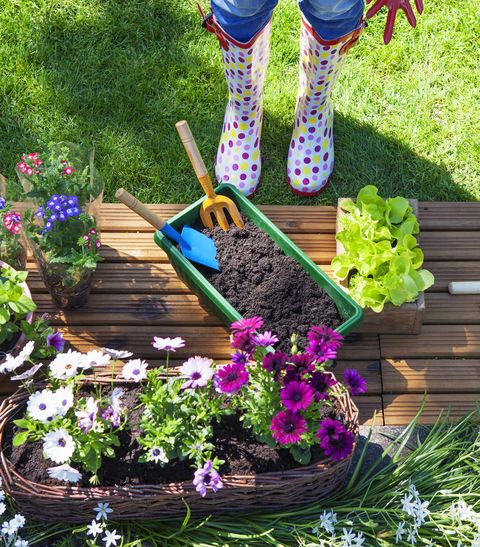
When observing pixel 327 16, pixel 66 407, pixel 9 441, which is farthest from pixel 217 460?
pixel 327 16

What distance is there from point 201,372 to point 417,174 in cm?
134

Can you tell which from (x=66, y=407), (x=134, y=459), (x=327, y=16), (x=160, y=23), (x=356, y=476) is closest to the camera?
(x=66, y=407)

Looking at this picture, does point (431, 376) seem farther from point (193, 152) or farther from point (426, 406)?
point (193, 152)

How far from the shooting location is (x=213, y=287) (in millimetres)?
2262

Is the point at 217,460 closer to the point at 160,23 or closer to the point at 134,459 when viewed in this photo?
the point at 134,459

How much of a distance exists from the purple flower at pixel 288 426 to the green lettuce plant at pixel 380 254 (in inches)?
25.3

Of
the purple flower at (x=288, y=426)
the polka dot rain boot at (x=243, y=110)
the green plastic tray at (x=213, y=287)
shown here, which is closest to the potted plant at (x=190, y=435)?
the purple flower at (x=288, y=426)

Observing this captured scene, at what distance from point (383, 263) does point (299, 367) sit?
0.65 meters

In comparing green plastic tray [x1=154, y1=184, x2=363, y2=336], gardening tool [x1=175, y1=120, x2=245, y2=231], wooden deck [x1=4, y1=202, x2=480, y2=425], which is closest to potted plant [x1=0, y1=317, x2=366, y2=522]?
green plastic tray [x1=154, y1=184, x2=363, y2=336]

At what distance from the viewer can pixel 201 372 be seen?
1812 millimetres

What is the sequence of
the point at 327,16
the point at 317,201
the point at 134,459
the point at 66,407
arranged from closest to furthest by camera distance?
the point at 66,407 → the point at 134,459 → the point at 327,16 → the point at 317,201

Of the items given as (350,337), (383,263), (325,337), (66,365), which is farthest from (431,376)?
(66,365)

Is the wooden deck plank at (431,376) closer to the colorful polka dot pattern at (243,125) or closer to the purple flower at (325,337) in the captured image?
the purple flower at (325,337)

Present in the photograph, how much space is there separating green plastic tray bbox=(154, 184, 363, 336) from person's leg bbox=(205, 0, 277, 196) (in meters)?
0.27
